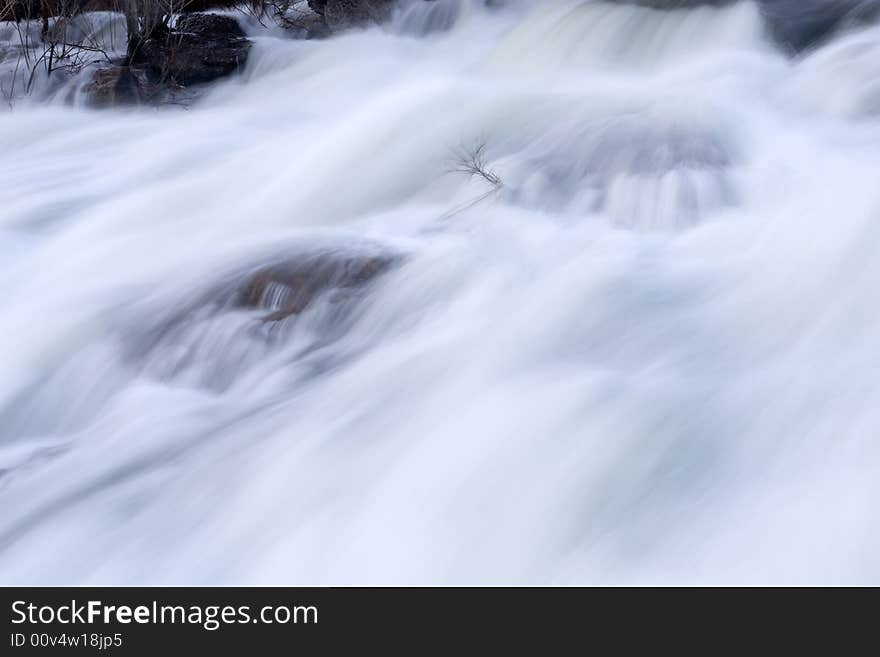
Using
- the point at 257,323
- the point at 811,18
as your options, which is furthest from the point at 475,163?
the point at 811,18

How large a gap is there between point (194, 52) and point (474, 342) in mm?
4552

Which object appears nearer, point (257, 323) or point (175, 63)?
point (257, 323)

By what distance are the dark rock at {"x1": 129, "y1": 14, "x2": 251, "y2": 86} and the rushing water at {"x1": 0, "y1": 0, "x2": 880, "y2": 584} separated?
1.16m

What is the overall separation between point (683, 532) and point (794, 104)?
132 inches

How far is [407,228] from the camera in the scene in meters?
4.69

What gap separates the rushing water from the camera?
9.45ft

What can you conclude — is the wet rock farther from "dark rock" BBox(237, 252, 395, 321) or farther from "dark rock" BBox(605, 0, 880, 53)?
"dark rock" BBox(605, 0, 880, 53)

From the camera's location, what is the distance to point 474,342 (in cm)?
376

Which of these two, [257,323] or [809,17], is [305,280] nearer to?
[257,323]

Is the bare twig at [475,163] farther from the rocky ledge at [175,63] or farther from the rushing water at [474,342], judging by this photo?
the rocky ledge at [175,63]
